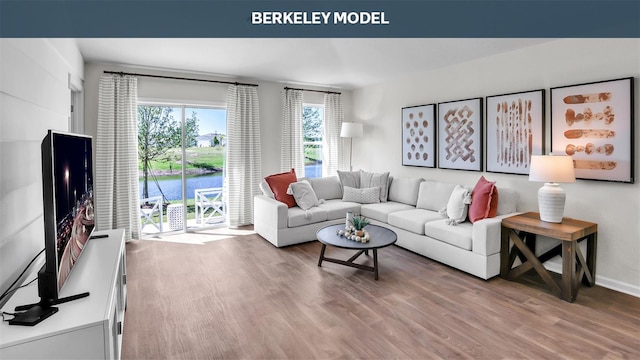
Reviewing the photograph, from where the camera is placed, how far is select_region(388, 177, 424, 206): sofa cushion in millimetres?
4891

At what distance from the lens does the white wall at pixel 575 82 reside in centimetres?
304

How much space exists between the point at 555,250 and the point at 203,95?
4.95 meters

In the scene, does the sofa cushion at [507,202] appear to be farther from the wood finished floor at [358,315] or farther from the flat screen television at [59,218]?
the flat screen television at [59,218]

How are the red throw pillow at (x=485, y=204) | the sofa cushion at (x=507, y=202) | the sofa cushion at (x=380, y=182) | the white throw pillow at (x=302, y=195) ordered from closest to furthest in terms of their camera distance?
the red throw pillow at (x=485, y=204) < the sofa cushion at (x=507, y=202) < the white throw pillow at (x=302, y=195) < the sofa cushion at (x=380, y=182)

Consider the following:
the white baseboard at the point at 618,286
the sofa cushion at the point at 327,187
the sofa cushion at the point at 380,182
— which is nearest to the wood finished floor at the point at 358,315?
the white baseboard at the point at 618,286

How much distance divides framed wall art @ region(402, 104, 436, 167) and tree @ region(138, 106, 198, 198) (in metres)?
3.41

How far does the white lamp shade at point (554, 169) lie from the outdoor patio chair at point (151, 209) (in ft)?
15.8

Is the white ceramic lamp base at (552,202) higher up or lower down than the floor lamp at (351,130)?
lower down

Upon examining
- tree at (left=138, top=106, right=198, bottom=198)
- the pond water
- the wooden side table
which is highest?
tree at (left=138, top=106, right=198, bottom=198)

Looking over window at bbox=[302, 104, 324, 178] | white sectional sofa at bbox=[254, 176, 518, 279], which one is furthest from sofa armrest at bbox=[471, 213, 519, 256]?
window at bbox=[302, 104, 324, 178]

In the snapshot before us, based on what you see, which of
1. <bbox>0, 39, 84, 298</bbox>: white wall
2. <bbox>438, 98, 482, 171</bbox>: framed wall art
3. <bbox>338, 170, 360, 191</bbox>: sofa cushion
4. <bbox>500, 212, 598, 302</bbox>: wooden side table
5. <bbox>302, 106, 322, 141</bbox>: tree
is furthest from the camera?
<bbox>302, 106, 322, 141</bbox>: tree

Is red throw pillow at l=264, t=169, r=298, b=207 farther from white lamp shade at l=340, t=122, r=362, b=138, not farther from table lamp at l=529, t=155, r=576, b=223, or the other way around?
table lamp at l=529, t=155, r=576, b=223

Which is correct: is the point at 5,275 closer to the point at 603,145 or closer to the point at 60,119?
the point at 60,119
